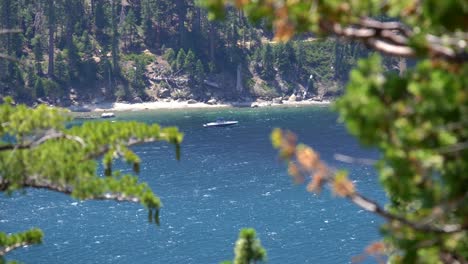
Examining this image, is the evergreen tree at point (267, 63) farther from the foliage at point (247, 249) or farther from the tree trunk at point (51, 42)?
the foliage at point (247, 249)

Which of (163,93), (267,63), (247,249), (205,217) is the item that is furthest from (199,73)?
(247,249)

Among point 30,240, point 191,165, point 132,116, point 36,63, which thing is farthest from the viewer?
point 36,63

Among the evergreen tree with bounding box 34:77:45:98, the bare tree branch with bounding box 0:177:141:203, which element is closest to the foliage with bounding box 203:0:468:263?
the bare tree branch with bounding box 0:177:141:203

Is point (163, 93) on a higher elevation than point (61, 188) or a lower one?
lower

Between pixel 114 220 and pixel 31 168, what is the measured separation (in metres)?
37.7

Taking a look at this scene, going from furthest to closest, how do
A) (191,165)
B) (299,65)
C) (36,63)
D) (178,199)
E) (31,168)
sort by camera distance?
1. (299,65)
2. (36,63)
3. (191,165)
4. (178,199)
5. (31,168)

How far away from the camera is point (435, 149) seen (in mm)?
6672

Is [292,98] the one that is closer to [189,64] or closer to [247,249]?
[189,64]

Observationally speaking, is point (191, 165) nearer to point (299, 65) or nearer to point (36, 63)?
point (36, 63)

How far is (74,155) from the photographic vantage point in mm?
11445

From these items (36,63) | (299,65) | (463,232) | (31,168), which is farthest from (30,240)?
(299,65)

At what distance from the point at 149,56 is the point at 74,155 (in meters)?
117

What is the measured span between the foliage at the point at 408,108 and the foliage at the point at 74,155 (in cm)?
438

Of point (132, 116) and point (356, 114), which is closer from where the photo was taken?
point (356, 114)
